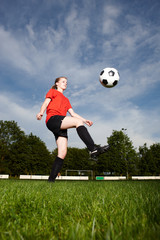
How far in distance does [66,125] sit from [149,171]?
157 feet

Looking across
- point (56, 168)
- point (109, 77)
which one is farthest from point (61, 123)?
point (109, 77)

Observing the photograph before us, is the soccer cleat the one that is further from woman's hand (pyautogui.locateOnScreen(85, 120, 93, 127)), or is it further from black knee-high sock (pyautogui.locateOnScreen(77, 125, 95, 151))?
woman's hand (pyautogui.locateOnScreen(85, 120, 93, 127))

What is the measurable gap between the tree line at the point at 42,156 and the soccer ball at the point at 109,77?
39152 millimetres

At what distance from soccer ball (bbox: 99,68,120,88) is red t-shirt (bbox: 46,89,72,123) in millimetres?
1707

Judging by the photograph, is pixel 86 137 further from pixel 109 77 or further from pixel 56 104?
pixel 109 77

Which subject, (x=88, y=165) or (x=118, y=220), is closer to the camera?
(x=118, y=220)

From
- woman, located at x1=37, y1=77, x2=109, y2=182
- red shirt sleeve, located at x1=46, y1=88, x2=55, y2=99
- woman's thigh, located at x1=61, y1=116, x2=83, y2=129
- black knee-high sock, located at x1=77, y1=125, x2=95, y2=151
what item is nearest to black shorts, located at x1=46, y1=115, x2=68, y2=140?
woman, located at x1=37, y1=77, x2=109, y2=182

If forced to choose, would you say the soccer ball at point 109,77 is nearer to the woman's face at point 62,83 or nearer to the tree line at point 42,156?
the woman's face at point 62,83

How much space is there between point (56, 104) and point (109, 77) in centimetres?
246

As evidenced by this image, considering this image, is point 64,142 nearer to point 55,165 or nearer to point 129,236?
point 55,165

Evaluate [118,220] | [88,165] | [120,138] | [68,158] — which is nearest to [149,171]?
Result: [120,138]

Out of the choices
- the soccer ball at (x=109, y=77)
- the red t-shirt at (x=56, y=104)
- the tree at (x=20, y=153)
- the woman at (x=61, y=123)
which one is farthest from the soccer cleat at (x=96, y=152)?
the tree at (x=20, y=153)

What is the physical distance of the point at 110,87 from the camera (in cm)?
726

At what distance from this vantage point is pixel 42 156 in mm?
49156
